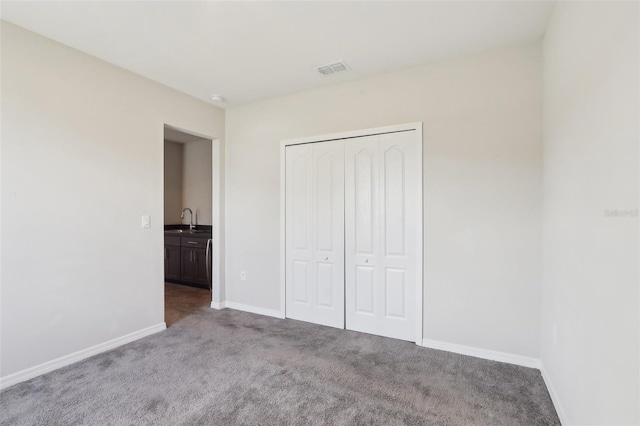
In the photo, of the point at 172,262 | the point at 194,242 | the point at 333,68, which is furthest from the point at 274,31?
the point at 172,262

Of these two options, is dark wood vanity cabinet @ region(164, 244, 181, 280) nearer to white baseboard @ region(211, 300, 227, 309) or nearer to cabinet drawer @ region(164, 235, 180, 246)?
cabinet drawer @ region(164, 235, 180, 246)

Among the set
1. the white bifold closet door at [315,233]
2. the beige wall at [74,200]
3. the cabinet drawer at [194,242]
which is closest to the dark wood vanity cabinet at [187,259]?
the cabinet drawer at [194,242]

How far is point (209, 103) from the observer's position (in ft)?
12.8

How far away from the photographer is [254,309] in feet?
12.8

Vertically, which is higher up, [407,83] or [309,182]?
[407,83]

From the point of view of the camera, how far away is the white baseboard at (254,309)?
3.73 metres

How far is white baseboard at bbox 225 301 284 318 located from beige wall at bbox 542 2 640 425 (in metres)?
2.68

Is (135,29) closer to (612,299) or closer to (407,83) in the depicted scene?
(407,83)

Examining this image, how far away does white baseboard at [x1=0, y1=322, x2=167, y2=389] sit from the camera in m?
2.24

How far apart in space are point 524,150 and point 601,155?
1.28 metres

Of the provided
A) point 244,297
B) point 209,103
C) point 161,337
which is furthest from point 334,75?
point 161,337

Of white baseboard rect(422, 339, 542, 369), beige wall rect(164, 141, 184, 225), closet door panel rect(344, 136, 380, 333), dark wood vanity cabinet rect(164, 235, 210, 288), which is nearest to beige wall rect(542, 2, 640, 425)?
white baseboard rect(422, 339, 542, 369)

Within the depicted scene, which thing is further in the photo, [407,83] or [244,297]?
[244,297]

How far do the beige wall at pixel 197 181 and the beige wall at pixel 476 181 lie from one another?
329 centimetres
